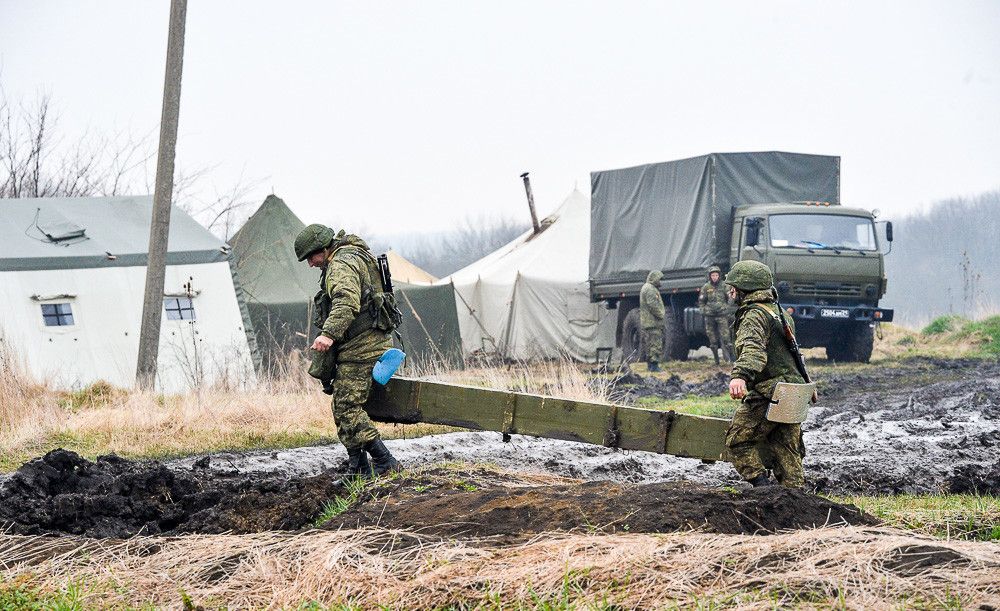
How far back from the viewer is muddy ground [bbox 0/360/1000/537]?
16.8ft

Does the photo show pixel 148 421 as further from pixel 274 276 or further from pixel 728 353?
pixel 728 353

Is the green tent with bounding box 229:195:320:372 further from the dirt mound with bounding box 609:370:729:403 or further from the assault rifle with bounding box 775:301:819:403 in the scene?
the assault rifle with bounding box 775:301:819:403

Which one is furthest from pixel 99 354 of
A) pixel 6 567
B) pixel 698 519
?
pixel 698 519

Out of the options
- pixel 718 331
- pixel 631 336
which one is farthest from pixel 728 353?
pixel 631 336

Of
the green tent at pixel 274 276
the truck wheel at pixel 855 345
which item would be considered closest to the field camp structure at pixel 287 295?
the green tent at pixel 274 276

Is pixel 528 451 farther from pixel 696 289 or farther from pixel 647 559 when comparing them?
pixel 696 289

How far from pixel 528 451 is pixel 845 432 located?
114 inches

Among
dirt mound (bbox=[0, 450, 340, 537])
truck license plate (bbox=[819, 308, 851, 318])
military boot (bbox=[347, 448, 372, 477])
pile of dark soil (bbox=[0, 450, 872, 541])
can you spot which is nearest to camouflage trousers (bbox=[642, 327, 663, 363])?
truck license plate (bbox=[819, 308, 851, 318])

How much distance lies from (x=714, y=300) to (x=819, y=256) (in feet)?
6.22

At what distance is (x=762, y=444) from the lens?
22.0 ft

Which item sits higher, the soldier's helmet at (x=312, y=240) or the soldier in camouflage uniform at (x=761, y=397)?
the soldier's helmet at (x=312, y=240)

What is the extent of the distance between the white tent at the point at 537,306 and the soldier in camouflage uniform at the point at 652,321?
3464 millimetres

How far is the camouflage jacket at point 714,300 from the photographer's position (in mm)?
19516

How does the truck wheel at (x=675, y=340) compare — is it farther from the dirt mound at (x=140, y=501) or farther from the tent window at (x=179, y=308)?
the dirt mound at (x=140, y=501)
